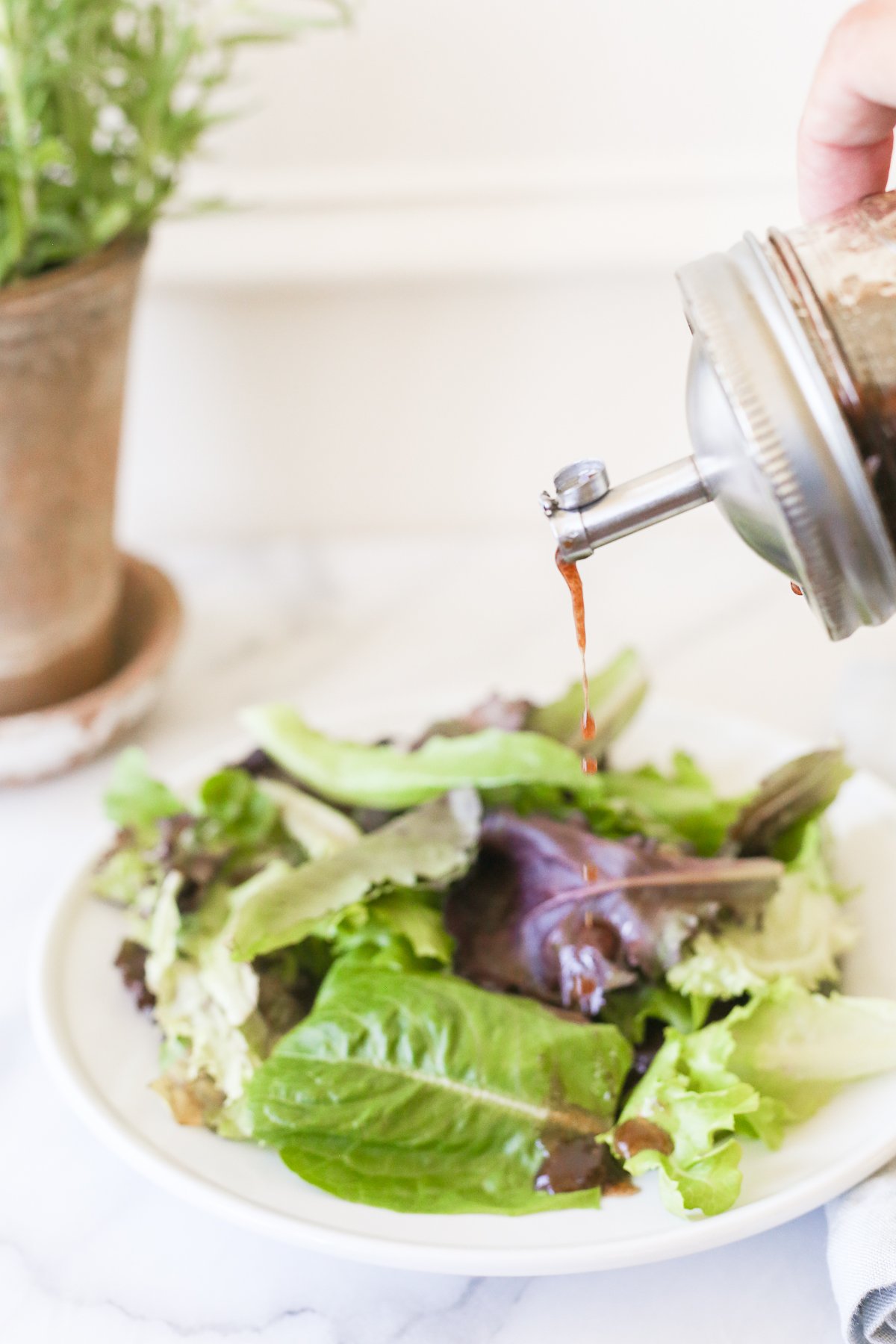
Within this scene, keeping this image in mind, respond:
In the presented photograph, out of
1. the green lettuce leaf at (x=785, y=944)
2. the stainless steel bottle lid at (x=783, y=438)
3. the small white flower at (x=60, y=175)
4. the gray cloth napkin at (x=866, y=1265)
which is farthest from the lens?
the small white flower at (x=60, y=175)

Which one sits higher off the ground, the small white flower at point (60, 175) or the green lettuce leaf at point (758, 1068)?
the small white flower at point (60, 175)

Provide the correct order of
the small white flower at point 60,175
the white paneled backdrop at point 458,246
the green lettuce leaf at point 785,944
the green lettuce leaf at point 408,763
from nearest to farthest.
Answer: the green lettuce leaf at point 785,944 < the green lettuce leaf at point 408,763 < the small white flower at point 60,175 < the white paneled backdrop at point 458,246

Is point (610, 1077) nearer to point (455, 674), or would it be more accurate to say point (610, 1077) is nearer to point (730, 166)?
point (455, 674)

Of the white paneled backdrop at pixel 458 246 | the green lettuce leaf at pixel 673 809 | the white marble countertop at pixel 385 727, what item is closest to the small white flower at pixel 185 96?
the white paneled backdrop at pixel 458 246

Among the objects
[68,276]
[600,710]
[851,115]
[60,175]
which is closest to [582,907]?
[600,710]

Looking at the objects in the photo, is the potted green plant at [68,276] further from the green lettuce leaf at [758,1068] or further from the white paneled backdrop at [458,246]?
the green lettuce leaf at [758,1068]

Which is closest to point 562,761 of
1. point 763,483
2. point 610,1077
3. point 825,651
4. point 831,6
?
point 610,1077
